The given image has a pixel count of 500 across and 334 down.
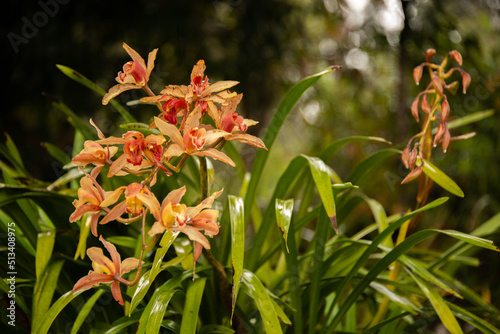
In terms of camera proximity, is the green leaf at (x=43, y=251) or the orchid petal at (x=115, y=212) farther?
the green leaf at (x=43, y=251)

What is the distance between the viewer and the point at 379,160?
811 millimetres

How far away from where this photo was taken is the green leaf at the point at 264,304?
578 millimetres

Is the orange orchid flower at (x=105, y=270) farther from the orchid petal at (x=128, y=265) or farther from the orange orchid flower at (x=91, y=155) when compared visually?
the orange orchid flower at (x=91, y=155)

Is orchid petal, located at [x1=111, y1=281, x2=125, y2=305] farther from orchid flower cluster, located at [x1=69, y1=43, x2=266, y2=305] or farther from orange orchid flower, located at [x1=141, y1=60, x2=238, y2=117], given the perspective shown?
orange orchid flower, located at [x1=141, y1=60, x2=238, y2=117]

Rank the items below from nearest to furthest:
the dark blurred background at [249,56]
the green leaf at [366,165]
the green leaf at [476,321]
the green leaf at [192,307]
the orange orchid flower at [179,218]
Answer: the orange orchid flower at [179,218]
the green leaf at [192,307]
the green leaf at [476,321]
the green leaf at [366,165]
the dark blurred background at [249,56]

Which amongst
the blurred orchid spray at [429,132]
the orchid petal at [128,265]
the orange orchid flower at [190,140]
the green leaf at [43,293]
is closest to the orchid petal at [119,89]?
the orange orchid flower at [190,140]

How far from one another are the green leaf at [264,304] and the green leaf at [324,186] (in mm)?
149

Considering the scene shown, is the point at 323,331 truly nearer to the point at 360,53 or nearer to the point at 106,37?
the point at 106,37

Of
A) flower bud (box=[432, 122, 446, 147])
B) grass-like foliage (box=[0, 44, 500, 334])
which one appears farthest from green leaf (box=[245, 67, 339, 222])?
flower bud (box=[432, 122, 446, 147])

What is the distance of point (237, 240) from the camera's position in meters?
0.60

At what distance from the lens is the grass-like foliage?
517mm

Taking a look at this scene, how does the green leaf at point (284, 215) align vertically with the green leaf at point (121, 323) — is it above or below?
above

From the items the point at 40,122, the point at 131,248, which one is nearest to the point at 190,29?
the point at 40,122

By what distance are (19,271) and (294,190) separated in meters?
0.59
